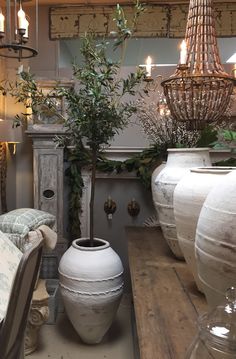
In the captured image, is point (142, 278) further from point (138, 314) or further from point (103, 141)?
point (103, 141)

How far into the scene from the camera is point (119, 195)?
3.28 metres

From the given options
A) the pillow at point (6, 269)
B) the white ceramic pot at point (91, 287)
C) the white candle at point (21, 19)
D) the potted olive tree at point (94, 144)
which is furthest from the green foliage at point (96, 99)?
the pillow at point (6, 269)

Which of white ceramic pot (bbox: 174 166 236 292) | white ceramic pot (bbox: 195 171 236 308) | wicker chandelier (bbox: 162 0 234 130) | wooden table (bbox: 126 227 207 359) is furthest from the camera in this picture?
wicker chandelier (bbox: 162 0 234 130)

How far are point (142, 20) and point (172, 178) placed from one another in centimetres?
198

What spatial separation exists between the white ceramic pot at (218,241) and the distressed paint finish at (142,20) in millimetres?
2664

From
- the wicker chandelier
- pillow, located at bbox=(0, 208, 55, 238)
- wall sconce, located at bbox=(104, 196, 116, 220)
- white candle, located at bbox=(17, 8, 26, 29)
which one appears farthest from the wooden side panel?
the wicker chandelier

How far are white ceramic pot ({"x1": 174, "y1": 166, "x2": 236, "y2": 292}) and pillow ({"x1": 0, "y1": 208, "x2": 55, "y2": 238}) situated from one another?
110 cm

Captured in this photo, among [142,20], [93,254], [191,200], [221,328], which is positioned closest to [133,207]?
[93,254]

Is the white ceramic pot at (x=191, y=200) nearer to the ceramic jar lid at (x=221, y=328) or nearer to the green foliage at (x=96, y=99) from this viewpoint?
the ceramic jar lid at (x=221, y=328)

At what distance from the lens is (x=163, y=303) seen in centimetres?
143

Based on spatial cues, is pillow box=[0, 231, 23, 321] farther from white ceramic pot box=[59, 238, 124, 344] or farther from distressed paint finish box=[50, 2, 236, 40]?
distressed paint finish box=[50, 2, 236, 40]

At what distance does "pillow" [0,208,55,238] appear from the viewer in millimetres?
2172

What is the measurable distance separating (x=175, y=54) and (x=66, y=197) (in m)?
1.68

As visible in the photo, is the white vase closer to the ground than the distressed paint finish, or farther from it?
closer to the ground
